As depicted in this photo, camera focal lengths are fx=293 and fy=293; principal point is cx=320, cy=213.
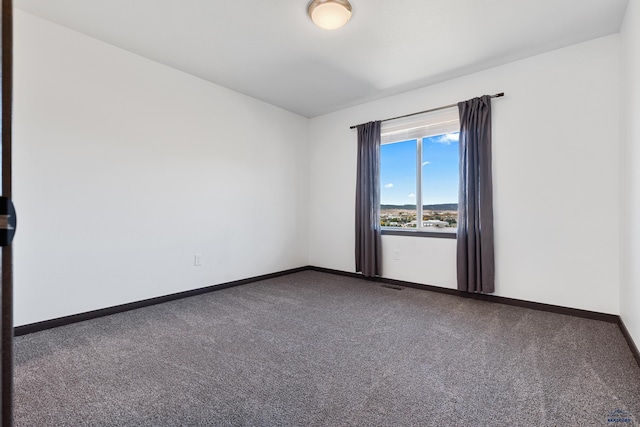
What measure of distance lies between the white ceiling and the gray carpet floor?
2509 mm

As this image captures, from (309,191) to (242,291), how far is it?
6.59 ft

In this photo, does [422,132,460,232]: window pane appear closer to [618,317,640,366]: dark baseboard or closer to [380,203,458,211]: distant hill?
[380,203,458,211]: distant hill

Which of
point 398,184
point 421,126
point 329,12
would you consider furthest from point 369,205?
point 329,12

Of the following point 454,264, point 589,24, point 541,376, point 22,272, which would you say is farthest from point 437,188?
point 22,272

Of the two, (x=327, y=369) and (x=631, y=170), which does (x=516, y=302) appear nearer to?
(x=631, y=170)

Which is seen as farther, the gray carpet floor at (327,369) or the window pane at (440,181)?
the window pane at (440,181)

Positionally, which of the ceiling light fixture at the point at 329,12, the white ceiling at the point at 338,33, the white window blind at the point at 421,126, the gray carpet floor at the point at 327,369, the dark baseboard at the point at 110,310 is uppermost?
the white ceiling at the point at 338,33

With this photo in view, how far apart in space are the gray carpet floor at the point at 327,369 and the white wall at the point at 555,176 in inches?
16.1

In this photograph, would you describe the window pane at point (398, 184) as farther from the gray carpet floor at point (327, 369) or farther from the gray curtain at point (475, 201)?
the gray carpet floor at point (327, 369)

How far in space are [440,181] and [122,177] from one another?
3478mm

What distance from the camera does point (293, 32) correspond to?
2514 millimetres

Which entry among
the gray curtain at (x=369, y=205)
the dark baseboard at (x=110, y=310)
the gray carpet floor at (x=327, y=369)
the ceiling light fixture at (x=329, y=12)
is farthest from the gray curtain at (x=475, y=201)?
the dark baseboard at (x=110, y=310)

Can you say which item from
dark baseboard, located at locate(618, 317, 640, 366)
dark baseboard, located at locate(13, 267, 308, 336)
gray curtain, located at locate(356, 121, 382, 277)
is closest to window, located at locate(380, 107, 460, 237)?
gray curtain, located at locate(356, 121, 382, 277)

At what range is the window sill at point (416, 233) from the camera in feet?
11.3
